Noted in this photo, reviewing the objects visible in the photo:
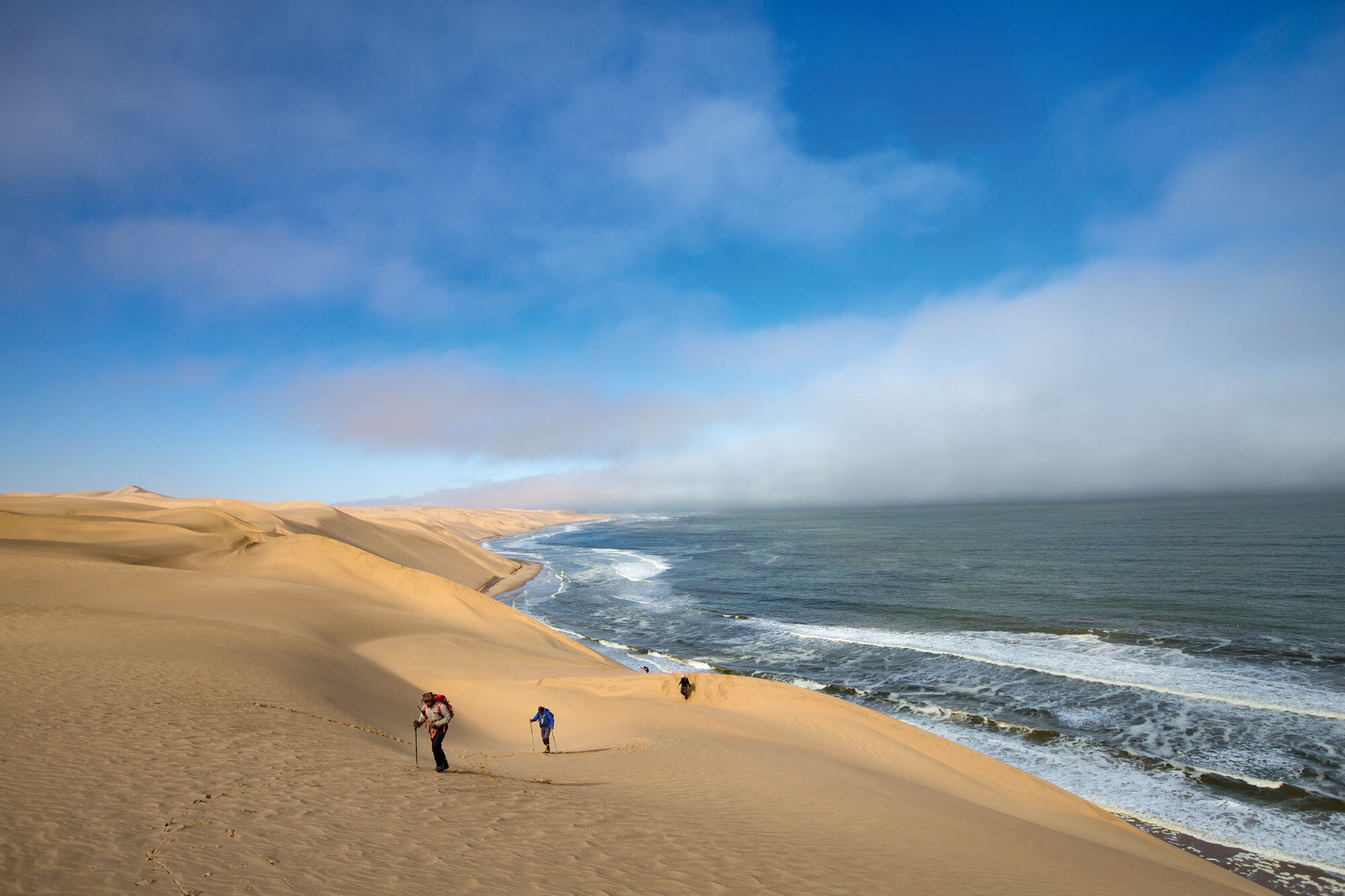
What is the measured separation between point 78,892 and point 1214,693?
27.7 meters

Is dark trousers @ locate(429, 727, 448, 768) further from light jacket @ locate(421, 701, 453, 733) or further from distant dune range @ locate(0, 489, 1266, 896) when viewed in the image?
distant dune range @ locate(0, 489, 1266, 896)

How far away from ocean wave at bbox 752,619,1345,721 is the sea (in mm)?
112

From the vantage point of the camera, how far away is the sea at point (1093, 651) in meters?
14.0

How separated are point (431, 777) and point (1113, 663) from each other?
25.8 m

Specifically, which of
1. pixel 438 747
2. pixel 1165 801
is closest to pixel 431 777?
pixel 438 747

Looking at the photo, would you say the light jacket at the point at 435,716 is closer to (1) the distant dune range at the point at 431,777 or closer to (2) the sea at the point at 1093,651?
(1) the distant dune range at the point at 431,777

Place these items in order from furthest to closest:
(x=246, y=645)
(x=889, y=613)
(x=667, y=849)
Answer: (x=889, y=613) → (x=246, y=645) → (x=667, y=849)

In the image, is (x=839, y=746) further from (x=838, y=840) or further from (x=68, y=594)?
(x=68, y=594)

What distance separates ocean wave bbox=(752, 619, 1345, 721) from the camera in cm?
1886

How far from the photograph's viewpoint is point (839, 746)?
49.5 ft

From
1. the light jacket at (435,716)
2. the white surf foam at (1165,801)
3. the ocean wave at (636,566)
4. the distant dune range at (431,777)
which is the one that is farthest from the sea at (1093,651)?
the light jacket at (435,716)

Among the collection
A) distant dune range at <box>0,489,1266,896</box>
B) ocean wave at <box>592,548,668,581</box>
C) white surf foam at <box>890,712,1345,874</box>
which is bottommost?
ocean wave at <box>592,548,668,581</box>

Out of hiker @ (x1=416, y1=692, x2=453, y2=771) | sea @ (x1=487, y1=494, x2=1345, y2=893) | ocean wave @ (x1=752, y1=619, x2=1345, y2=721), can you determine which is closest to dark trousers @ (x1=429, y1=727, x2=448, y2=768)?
hiker @ (x1=416, y1=692, x2=453, y2=771)

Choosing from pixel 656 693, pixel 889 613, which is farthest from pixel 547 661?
pixel 889 613
